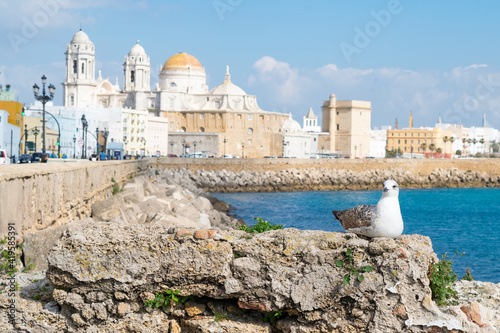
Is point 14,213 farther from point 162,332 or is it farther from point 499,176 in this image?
point 499,176

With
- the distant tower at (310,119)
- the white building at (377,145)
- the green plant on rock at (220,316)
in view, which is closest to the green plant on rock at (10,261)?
the green plant on rock at (220,316)

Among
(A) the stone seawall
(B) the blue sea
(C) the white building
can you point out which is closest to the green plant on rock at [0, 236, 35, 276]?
(A) the stone seawall

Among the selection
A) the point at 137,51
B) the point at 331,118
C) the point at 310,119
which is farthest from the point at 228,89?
the point at 310,119

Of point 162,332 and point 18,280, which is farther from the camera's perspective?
point 18,280

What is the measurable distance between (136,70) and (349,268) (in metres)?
78.9

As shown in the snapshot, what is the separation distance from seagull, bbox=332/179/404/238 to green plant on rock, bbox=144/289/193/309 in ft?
3.69

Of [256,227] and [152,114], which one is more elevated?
[152,114]

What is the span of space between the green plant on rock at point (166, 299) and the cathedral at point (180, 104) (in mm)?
64192

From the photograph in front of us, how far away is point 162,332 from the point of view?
390cm

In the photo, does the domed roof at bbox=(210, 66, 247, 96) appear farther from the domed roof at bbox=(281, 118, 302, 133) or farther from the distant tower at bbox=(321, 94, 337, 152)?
the distant tower at bbox=(321, 94, 337, 152)

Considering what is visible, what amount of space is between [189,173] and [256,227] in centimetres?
3856

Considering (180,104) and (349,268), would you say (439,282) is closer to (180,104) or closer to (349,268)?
(349,268)

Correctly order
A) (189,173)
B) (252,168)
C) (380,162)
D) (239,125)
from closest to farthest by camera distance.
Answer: (189,173) → (252,168) → (380,162) → (239,125)

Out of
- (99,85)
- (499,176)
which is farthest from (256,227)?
(99,85)
